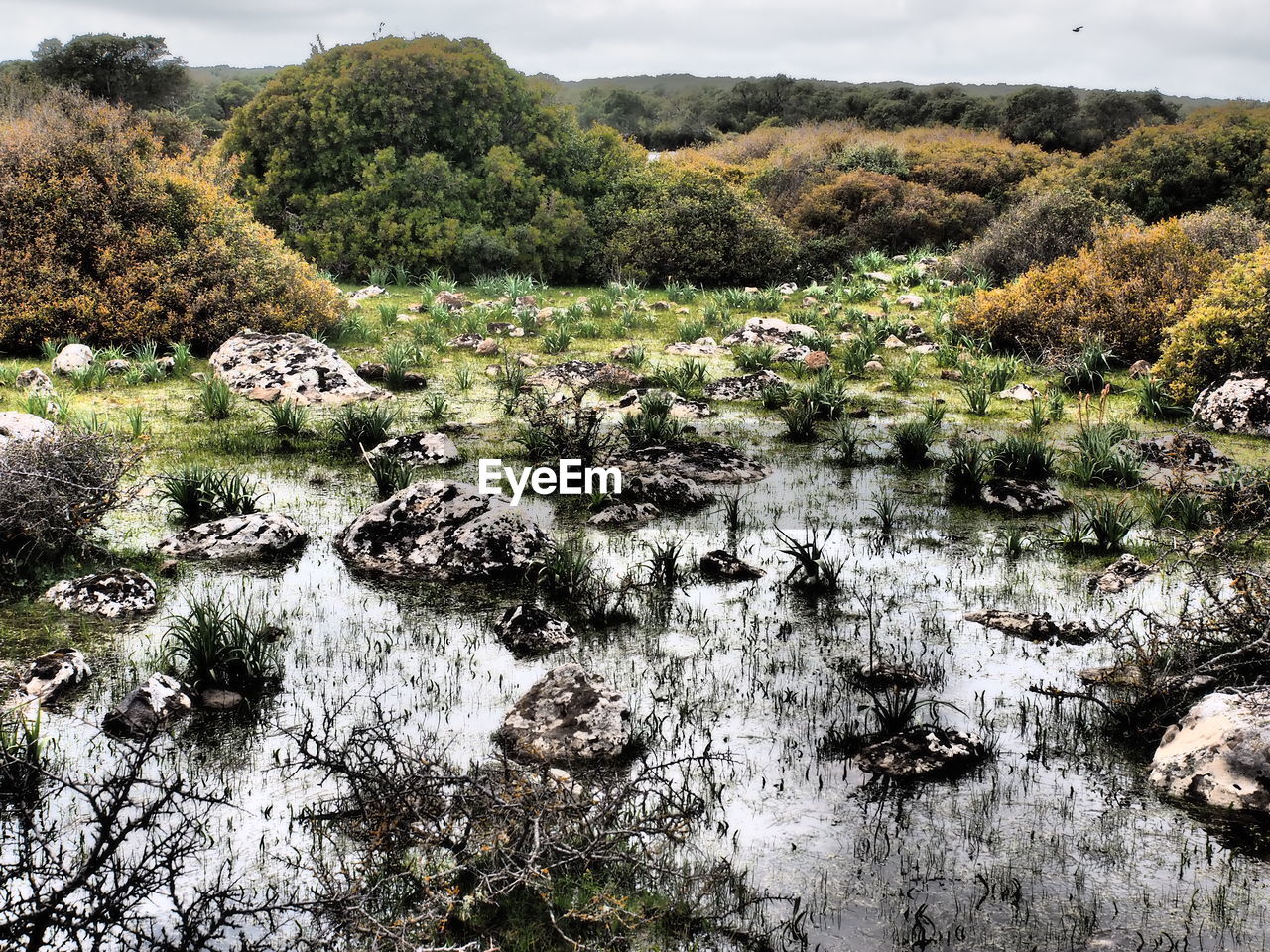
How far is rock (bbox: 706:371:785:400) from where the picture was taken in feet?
43.3

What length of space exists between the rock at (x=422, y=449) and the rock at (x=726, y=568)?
3.52 metres

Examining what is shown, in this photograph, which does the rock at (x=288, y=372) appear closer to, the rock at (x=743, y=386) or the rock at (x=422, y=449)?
the rock at (x=422, y=449)

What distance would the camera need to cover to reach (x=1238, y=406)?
37.2 ft

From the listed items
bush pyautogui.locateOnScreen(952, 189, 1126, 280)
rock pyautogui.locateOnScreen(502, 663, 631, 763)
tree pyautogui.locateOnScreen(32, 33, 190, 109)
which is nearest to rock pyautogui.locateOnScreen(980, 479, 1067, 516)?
rock pyautogui.locateOnScreen(502, 663, 631, 763)

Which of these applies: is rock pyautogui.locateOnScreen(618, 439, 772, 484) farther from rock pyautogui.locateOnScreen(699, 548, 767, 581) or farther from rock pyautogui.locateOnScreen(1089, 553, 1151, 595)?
rock pyautogui.locateOnScreen(1089, 553, 1151, 595)

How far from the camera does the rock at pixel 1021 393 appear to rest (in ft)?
42.3

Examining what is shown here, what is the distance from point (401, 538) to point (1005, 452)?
579 cm

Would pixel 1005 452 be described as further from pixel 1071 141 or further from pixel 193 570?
pixel 1071 141

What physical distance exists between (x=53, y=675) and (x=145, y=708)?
744mm

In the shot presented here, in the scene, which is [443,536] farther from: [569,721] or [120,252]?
[120,252]

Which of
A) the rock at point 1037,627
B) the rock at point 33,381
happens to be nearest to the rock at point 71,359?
the rock at point 33,381

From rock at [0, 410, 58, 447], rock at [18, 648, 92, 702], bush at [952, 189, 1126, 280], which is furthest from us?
bush at [952, 189, 1126, 280]

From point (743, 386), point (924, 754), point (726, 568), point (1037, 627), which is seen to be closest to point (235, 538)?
point (726, 568)

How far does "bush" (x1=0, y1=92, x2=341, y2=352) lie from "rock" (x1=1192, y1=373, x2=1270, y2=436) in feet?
38.6
